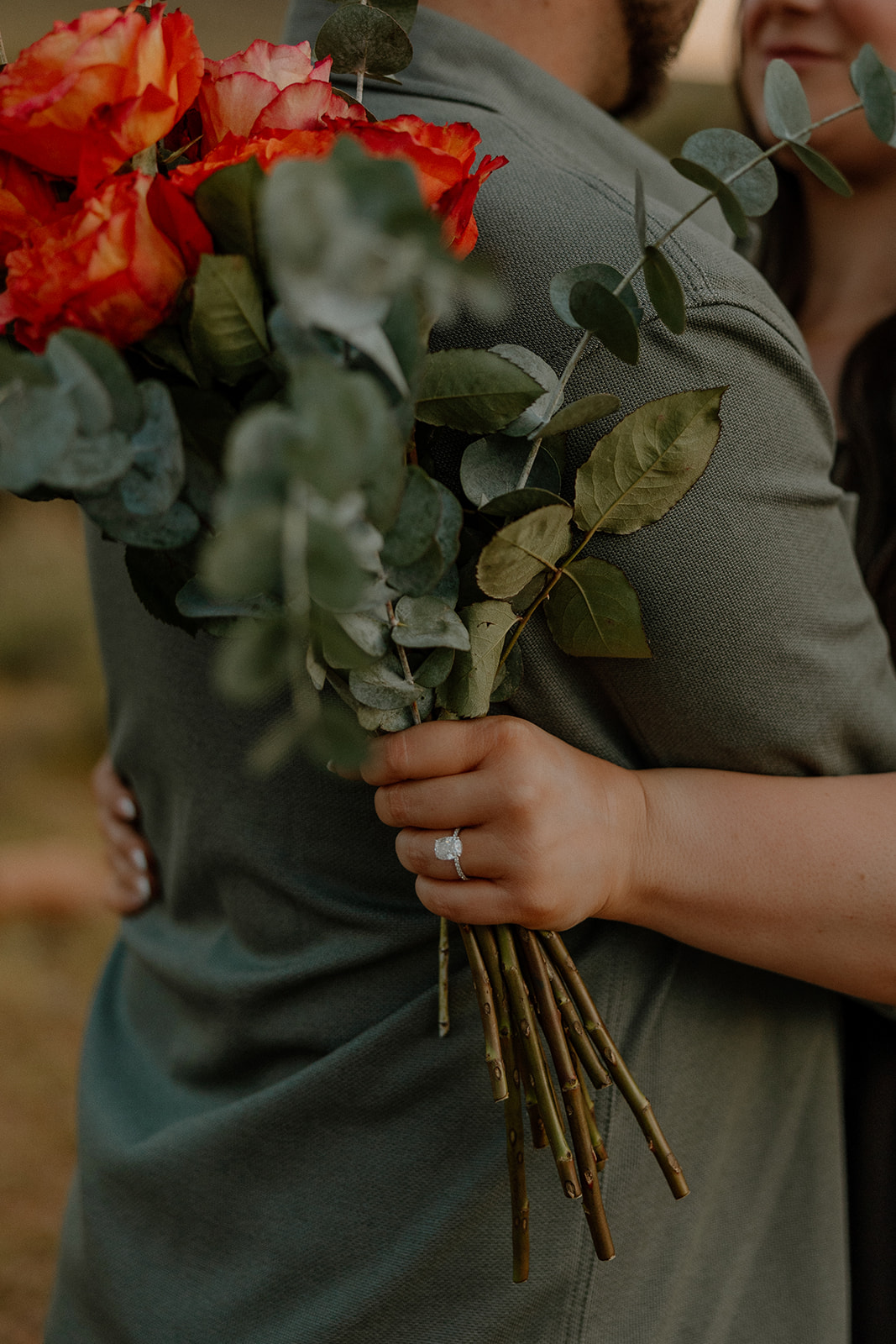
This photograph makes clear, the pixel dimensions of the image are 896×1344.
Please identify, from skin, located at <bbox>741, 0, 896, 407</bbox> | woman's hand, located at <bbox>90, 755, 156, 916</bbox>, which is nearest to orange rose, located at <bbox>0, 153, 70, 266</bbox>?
woman's hand, located at <bbox>90, 755, 156, 916</bbox>

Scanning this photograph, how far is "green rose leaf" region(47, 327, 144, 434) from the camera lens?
45 centimetres

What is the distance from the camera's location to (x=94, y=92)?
18.6 inches

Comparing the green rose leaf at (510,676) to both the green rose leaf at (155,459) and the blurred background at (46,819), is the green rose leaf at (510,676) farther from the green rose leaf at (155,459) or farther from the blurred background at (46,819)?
the blurred background at (46,819)

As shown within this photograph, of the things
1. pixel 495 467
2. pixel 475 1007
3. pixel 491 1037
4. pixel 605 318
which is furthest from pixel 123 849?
pixel 605 318

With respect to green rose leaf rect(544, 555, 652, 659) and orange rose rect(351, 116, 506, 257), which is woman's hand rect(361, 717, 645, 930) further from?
orange rose rect(351, 116, 506, 257)

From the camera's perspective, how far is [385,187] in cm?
37

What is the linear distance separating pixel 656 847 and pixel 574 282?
0.39 m

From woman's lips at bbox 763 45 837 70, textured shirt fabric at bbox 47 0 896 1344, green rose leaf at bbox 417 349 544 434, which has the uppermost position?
woman's lips at bbox 763 45 837 70

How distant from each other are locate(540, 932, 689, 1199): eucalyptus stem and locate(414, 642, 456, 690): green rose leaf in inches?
8.4

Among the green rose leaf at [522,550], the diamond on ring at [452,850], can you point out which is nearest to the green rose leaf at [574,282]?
the green rose leaf at [522,550]

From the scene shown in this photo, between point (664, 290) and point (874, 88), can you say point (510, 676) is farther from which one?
point (874, 88)

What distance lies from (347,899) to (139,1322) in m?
0.44

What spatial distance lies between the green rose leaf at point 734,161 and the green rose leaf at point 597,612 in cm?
24

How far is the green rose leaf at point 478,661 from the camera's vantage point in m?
0.62
